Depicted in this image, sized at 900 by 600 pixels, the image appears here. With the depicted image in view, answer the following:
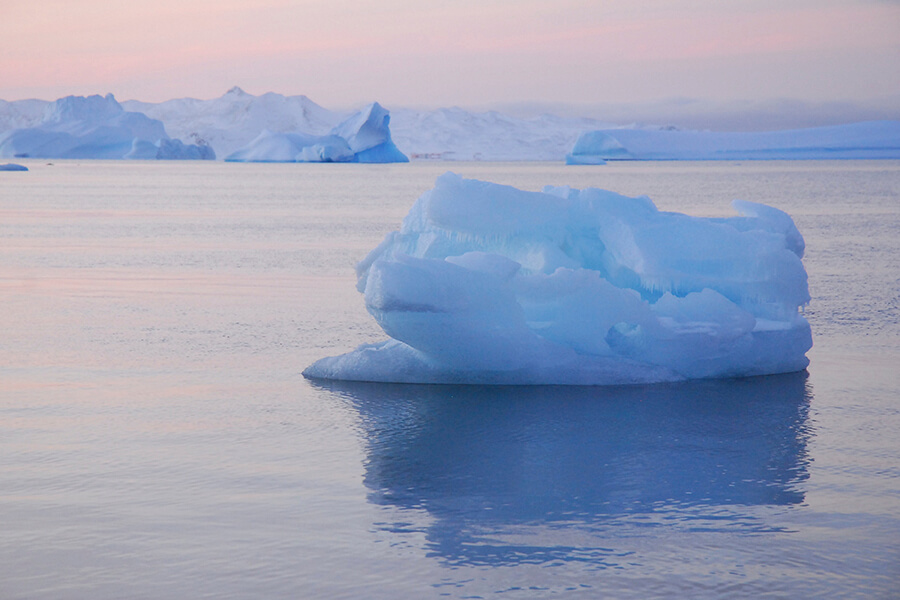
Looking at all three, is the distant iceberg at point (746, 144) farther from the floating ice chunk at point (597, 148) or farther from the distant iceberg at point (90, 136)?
the distant iceberg at point (90, 136)

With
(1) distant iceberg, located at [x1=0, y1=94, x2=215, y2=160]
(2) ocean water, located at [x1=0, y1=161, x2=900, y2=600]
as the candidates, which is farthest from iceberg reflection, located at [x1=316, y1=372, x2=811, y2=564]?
(1) distant iceberg, located at [x1=0, y1=94, x2=215, y2=160]

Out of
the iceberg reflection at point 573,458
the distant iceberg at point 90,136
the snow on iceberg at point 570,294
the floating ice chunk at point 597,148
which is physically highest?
the distant iceberg at point 90,136

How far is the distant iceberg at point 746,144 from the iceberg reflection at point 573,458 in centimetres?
7172

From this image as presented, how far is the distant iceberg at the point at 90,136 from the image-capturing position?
83.0 m

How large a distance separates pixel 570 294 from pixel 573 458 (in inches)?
86.2

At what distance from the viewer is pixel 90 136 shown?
86.6 metres

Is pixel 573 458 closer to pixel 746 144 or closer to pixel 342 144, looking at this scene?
pixel 342 144

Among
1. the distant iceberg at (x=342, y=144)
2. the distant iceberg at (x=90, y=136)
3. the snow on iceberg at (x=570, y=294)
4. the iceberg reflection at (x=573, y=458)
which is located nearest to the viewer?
the iceberg reflection at (x=573, y=458)

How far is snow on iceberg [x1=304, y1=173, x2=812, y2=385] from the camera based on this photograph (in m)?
8.05

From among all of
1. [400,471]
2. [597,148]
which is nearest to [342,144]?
[597,148]

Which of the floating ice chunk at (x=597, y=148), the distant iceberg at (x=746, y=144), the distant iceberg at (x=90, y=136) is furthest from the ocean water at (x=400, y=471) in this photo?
the distant iceberg at (x=90, y=136)

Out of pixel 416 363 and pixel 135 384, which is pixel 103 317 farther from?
pixel 416 363

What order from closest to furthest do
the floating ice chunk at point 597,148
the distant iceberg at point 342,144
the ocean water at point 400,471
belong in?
the ocean water at point 400,471 → the distant iceberg at point 342,144 → the floating ice chunk at point 597,148

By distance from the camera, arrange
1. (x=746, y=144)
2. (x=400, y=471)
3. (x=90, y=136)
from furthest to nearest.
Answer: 1. (x=90, y=136)
2. (x=746, y=144)
3. (x=400, y=471)
